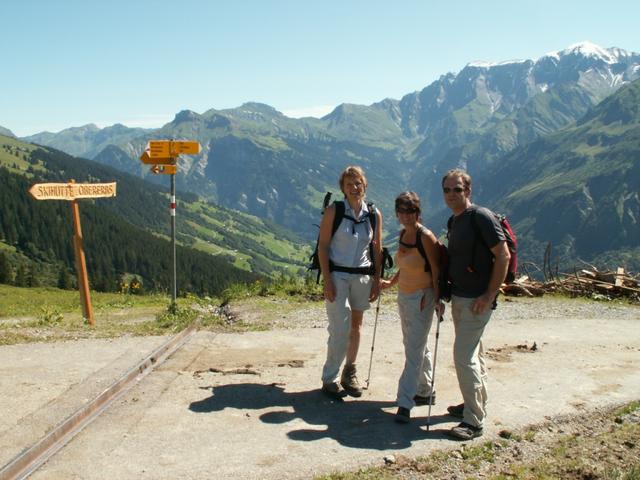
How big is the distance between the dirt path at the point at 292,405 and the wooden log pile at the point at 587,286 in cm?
631

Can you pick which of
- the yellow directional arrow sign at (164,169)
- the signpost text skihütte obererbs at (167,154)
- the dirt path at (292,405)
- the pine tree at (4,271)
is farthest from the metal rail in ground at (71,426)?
the pine tree at (4,271)

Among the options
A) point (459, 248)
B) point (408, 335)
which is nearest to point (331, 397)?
point (408, 335)

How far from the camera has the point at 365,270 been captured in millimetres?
7301

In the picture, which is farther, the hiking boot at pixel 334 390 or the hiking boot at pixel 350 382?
the hiking boot at pixel 350 382

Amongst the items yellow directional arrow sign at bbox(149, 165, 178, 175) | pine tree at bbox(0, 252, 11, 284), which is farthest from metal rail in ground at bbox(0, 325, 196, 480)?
pine tree at bbox(0, 252, 11, 284)

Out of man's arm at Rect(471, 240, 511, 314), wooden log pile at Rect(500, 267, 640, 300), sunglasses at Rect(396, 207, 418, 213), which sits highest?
sunglasses at Rect(396, 207, 418, 213)

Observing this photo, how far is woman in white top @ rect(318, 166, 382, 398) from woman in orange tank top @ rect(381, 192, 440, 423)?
55cm

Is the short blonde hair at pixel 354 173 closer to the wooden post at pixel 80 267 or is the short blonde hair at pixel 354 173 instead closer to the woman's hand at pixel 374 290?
the woman's hand at pixel 374 290

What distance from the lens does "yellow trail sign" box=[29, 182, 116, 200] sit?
1163 cm

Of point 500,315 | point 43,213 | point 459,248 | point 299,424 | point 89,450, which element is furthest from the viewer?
point 43,213

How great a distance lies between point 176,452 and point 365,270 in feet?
9.88

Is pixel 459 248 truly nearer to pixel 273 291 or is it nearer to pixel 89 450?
pixel 89 450

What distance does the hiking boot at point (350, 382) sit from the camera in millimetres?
7609

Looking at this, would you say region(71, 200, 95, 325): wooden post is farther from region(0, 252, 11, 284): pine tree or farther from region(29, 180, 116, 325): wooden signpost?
region(0, 252, 11, 284): pine tree
